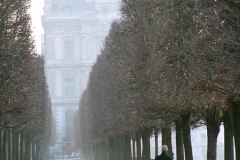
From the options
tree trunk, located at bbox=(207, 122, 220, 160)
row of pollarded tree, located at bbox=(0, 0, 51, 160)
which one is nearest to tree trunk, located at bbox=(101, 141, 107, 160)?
row of pollarded tree, located at bbox=(0, 0, 51, 160)

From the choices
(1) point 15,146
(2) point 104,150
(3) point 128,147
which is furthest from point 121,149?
(2) point 104,150

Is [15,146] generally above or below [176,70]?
below

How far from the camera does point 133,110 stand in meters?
45.7

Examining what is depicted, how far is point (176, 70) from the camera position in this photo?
3008cm

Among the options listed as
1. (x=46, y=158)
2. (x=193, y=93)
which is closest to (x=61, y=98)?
(x=46, y=158)

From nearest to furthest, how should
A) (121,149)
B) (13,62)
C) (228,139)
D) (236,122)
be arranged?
1. (236,122)
2. (228,139)
3. (13,62)
4. (121,149)

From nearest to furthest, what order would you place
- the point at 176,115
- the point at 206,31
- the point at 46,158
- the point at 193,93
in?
1. the point at 206,31
2. the point at 193,93
3. the point at 176,115
4. the point at 46,158

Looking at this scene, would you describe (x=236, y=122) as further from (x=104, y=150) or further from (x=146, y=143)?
(x=104, y=150)

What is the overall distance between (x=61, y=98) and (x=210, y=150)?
164 m

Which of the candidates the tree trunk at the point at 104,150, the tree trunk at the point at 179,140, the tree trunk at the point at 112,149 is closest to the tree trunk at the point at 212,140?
the tree trunk at the point at 179,140

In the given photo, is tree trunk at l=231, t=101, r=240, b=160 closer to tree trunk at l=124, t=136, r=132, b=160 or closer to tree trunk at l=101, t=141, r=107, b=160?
tree trunk at l=124, t=136, r=132, b=160

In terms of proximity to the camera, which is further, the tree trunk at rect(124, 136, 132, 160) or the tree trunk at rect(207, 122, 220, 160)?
the tree trunk at rect(124, 136, 132, 160)

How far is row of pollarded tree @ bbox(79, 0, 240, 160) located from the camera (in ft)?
78.1

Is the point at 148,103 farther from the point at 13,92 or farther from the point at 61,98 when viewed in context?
the point at 61,98
